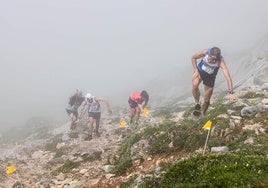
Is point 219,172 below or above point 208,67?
below

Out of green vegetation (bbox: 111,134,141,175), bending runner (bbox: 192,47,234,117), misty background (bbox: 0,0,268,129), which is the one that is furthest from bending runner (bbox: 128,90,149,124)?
misty background (bbox: 0,0,268,129)

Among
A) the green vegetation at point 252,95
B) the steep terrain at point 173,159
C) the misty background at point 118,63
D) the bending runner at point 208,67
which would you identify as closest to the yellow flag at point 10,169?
the steep terrain at point 173,159

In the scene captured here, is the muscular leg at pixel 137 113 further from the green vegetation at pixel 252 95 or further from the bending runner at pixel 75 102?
the green vegetation at pixel 252 95

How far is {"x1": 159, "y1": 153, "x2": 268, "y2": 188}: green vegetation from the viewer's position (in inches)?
353

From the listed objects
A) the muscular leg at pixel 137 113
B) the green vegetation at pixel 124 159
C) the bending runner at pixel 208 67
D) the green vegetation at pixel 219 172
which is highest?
the bending runner at pixel 208 67

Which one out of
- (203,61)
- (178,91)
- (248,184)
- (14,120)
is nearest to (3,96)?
(14,120)

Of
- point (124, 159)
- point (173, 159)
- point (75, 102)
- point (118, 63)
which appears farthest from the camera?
point (118, 63)

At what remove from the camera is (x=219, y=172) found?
9531 mm

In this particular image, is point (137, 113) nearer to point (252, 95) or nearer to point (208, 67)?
point (252, 95)

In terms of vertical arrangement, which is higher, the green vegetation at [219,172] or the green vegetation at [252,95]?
the green vegetation at [252,95]

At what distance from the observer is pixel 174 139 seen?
1505 cm

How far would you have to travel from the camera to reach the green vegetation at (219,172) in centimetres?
898

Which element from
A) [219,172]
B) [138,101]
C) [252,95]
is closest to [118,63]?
[138,101]

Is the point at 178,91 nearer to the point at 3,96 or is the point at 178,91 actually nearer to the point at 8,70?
the point at 3,96
